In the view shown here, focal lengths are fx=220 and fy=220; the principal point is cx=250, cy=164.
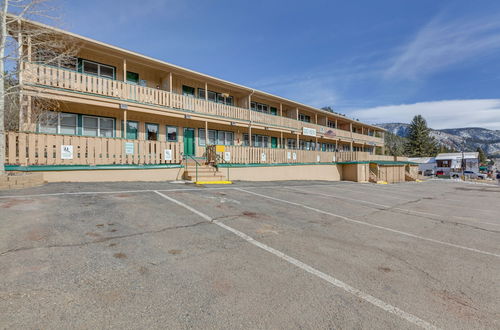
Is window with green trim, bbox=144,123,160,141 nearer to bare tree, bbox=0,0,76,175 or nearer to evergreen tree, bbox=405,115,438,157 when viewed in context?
bare tree, bbox=0,0,76,175

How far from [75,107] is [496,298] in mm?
16725

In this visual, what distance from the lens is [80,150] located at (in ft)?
32.7

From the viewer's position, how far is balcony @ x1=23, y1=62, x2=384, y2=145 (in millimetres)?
10266

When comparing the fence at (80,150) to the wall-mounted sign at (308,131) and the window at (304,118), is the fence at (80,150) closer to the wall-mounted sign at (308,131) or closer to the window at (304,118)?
the wall-mounted sign at (308,131)

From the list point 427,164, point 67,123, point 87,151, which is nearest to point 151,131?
point 67,123

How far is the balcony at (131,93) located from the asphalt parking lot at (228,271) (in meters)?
7.69

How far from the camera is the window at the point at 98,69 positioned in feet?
43.1

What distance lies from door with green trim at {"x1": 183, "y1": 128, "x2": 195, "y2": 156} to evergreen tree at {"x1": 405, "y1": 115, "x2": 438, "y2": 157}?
79.7 m

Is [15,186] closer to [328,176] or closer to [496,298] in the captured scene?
[496,298]

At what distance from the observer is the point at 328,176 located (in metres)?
23.5

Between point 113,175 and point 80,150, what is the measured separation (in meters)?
1.73

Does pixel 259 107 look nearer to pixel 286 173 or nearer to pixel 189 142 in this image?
pixel 286 173

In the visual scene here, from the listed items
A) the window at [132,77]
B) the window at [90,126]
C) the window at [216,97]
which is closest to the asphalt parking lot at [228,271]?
the window at [90,126]

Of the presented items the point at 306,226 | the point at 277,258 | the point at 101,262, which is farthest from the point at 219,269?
the point at 306,226
